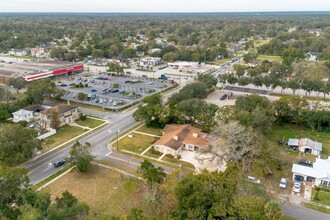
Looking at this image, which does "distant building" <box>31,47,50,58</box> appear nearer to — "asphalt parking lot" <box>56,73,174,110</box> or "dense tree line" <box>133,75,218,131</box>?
"asphalt parking lot" <box>56,73,174,110</box>

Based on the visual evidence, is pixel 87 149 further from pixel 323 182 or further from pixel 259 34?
pixel 259 34

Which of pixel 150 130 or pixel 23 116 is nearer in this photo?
pixel 150 130

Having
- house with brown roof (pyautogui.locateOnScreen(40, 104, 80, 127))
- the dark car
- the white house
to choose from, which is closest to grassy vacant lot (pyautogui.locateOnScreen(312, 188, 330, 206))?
the dark car

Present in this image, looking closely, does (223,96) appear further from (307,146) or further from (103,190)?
(103,190)

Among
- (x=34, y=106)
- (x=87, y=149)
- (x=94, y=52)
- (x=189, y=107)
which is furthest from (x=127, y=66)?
(x=87, y=149)

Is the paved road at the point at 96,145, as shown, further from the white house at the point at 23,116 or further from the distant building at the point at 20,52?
the distant building at the point at 20,52

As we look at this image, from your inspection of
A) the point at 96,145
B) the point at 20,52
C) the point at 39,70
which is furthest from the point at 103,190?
the point at 20,52

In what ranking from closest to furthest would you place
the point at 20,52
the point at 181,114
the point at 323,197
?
the point at 323,197, the point at 181,114, the point at 20,52

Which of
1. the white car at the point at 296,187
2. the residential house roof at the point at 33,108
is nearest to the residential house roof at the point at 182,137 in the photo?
the white car at the point at 296,187
